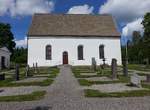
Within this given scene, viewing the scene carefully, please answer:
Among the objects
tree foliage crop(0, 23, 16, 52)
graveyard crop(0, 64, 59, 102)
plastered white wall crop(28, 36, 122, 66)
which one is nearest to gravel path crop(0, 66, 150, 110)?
graveyard crop(0, 64, 59, 102)

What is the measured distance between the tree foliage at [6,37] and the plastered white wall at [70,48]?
27.3 meters

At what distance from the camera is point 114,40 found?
4800cm

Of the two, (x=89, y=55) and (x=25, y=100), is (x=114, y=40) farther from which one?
(x=25, y=100)

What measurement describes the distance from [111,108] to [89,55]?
3941cm

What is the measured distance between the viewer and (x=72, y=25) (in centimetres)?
4903

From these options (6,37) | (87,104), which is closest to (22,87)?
(87,104)

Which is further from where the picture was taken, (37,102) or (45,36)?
(45,36)

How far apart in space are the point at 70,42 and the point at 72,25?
382cm

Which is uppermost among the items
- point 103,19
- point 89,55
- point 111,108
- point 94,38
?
point 103,19

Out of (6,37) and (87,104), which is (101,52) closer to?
(6,37)

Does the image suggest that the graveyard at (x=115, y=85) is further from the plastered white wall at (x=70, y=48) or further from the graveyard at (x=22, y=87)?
the plastered white wall at (x=70, y=48)

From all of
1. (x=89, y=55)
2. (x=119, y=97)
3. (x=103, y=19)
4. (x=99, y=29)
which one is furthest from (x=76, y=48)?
(x=119, y=97)

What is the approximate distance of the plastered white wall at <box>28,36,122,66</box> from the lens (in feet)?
151

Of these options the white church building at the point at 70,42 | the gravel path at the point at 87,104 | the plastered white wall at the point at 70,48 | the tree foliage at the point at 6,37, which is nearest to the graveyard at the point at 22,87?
the gravel path at the point at 87,104
